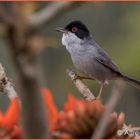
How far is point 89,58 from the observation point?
6676mm

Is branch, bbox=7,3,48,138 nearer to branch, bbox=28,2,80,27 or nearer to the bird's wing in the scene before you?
branch, bbox=28,2,80,27

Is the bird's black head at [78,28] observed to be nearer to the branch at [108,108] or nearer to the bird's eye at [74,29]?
the bird's eye at [74,29]

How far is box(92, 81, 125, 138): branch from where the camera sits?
1.10m

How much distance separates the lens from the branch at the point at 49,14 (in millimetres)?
1194

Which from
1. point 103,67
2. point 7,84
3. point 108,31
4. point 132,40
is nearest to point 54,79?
point 108,31

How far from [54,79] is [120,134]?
1303 cm

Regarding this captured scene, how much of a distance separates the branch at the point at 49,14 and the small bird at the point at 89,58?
181 inches

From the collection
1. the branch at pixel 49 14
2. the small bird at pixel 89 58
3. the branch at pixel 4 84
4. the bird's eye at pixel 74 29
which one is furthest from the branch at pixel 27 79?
the small bird at pixel 89 58

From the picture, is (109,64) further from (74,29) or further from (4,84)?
(4,84)

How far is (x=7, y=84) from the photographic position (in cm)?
185

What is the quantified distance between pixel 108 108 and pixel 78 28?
4.84m

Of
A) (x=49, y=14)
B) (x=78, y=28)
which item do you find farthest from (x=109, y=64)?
(x=49, y=14)

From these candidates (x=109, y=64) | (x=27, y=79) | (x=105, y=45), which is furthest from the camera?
(x=105, y=45)

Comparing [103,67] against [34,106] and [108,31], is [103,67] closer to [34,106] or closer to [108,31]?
[34,106]
